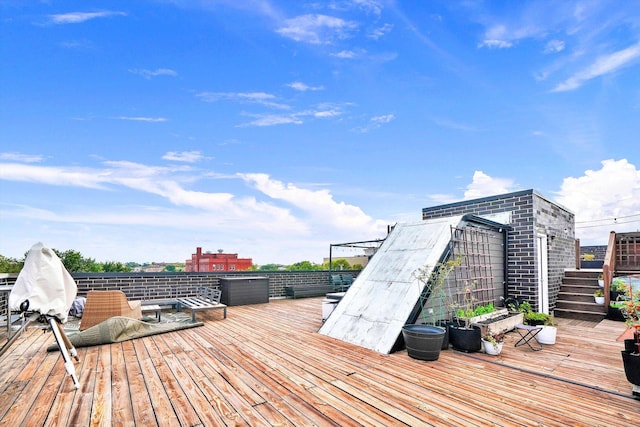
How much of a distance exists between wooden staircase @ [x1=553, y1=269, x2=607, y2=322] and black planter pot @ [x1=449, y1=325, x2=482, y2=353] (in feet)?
15.6

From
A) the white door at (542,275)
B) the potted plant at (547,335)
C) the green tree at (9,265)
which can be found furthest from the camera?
the green tree at (9,265)

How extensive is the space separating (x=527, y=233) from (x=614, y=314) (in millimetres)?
2572

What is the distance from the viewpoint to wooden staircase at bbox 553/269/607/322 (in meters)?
7.29

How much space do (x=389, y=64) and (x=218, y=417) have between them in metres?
8.90

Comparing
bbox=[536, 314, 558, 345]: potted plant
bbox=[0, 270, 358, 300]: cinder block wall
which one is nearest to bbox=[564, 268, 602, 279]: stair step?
bbox=[536, 314, 558, 345]: potted plant

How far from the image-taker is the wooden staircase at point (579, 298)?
729 centimetres

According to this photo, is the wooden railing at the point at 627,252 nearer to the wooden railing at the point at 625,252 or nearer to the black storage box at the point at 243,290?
the wooden railing at the point at 625,252

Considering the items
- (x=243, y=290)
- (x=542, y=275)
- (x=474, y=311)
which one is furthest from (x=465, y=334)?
(x=243, y=290)

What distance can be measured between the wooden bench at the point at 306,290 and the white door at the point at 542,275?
6.56 m

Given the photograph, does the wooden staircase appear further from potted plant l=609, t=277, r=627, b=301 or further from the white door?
the white door

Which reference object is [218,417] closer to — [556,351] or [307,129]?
[556,351]

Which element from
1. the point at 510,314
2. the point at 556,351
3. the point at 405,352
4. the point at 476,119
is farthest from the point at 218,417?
the point at 476,119

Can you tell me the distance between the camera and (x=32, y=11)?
22.7 ft

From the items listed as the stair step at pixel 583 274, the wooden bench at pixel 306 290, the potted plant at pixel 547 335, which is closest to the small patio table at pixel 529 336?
the potted plant at pixel 547 335
